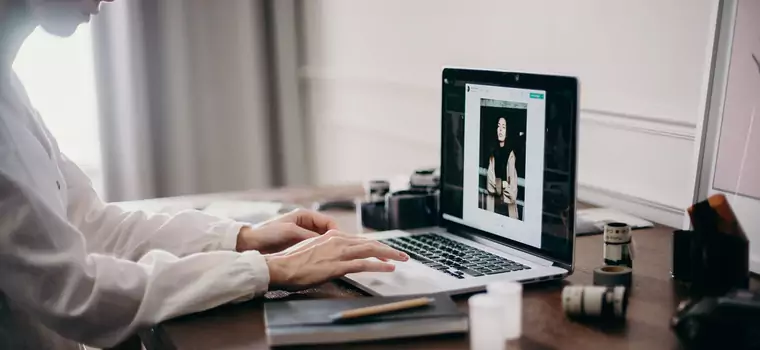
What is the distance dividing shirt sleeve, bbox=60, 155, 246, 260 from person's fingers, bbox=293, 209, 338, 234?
104mm

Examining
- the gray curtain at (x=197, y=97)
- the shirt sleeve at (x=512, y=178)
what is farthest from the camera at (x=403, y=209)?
the gray curtain at (x=197, y=97)

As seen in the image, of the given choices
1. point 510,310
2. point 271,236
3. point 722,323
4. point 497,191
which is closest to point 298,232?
point 271,236

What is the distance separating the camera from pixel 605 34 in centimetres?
179

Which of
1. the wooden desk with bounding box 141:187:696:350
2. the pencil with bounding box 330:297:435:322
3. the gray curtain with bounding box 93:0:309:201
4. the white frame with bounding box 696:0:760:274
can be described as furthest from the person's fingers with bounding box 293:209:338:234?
the gray curtain with bounding box 93:0:309:201

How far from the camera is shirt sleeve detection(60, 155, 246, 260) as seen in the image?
56.6 inches

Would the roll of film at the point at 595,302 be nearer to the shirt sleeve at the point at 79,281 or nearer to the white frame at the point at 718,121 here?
the white frame at the point at 718,121

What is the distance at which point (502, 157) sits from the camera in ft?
4.61

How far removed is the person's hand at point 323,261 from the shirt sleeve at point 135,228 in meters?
0.22

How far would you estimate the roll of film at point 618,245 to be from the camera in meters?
1.32

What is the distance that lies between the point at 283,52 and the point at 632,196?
5.56ft

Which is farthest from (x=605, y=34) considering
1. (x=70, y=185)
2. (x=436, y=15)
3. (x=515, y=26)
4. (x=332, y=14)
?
(x=332, y=14)

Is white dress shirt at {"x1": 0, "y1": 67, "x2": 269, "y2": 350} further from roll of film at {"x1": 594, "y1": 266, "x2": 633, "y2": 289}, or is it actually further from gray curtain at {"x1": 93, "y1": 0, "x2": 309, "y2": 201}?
gray curtain at {"x1": 93, "y1": 0, "x2": 309, "y2": 201}

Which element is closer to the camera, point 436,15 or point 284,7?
point 436,15

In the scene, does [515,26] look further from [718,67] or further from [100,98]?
[100,98]
